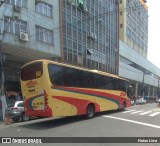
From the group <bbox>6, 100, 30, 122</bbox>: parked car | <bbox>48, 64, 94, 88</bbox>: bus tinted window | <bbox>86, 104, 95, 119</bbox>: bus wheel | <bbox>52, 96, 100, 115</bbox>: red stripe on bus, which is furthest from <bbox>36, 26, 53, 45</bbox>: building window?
<bbox>52, 96, 100, 115</bbox>: red stripe on bus

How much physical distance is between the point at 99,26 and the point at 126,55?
68.0ft

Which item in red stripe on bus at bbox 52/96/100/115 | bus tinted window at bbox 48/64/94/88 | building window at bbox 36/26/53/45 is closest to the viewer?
bus tinted window at bbox 48/64/94/88

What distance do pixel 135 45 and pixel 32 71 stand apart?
64173 mm

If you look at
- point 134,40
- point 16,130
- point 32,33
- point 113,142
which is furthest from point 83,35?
point 134,40

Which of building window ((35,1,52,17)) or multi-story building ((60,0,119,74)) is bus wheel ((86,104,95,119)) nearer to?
multi-story building ((60,0,119,74))

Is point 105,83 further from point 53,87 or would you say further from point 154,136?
point 154,136

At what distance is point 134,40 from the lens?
251 feet

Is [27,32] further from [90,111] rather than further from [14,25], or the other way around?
[90,111]

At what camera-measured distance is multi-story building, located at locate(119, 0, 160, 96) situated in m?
65.2

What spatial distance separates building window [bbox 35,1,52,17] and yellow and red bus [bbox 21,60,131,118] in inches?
577

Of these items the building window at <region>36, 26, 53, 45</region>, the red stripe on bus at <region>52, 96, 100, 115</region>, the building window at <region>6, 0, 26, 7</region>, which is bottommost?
the red stripe on bus at <region>52, 96, 100, 115</region>

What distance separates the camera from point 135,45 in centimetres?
7781

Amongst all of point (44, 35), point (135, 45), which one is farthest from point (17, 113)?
point (135, 45)

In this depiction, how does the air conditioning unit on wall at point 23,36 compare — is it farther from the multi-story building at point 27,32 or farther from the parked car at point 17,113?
the parked car at point 17,113
